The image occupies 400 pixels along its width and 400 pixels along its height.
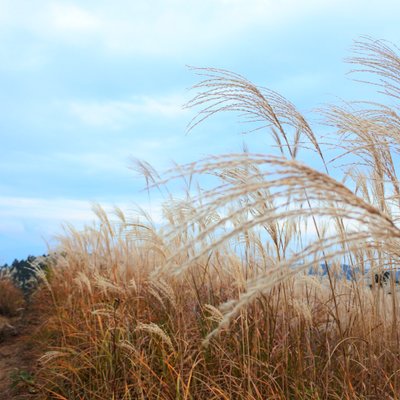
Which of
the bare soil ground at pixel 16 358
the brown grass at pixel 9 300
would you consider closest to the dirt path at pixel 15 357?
the bare soil ground at pixel 16 358

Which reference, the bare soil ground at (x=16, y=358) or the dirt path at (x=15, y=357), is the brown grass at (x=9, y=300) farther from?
the dirt path at (x=15, y=357)

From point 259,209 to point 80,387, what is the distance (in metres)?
2.14

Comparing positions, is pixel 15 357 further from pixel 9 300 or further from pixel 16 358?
pixel 9 300

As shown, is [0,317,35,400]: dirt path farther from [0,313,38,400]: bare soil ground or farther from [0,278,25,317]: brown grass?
[0,278,25,317]: brown grass

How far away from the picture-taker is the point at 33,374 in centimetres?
536

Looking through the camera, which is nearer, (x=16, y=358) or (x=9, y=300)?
(x=16, y=358)

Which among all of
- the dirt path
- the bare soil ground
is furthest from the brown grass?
the dirt path

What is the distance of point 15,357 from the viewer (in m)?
6.45

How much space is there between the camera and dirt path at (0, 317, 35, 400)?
5004 millimetres

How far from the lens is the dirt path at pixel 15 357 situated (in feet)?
16.4

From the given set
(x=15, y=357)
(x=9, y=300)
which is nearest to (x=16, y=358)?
(x=15, y=357)

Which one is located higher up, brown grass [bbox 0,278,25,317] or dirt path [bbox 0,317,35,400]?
brown grass [bbox 0,278,25,317]

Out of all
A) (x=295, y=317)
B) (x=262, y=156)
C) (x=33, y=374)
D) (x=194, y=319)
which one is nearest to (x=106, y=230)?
(x=33, y=374)

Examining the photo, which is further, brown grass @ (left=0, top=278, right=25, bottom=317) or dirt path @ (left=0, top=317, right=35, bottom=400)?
brown grass @ (left=0, top=278, right=25, bottom=317)
